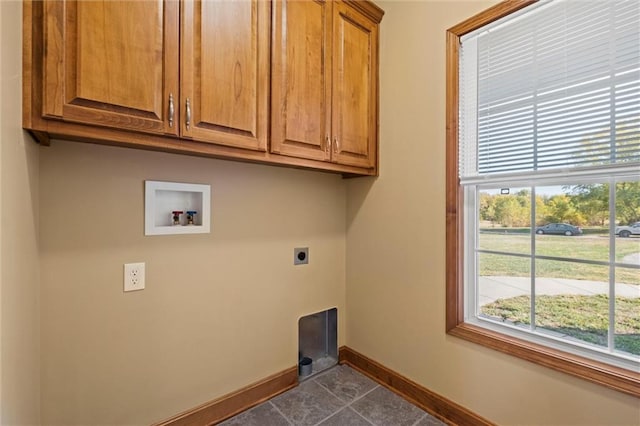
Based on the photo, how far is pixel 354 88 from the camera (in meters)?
1.82

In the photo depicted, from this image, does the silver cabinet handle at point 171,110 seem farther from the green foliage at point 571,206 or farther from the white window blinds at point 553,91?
the green foliage at point 571,206

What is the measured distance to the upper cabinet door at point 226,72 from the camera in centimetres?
119

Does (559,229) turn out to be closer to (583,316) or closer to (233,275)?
(583,316)

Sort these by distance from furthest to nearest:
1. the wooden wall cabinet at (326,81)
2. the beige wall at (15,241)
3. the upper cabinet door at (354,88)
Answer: the upper cabinet door at (354,88) < the wooden wall cabinet at (326,81) < the beige wall at (15,241)

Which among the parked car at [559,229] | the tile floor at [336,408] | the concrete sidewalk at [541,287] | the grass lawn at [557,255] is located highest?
the parked car at [559,229]

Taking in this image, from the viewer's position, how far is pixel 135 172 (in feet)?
4.52

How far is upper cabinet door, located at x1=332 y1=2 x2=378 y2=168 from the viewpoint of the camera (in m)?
1.72

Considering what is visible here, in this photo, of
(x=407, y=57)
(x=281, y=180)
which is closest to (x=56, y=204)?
(x=281, y=180)

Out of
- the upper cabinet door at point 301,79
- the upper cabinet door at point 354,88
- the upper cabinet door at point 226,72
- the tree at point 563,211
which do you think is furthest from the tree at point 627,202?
the upper cabinet door at point 226,72

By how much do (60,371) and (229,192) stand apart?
108cm

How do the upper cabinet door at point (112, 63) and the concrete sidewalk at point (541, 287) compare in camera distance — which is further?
the concrete sidewalk at point (541, 287)

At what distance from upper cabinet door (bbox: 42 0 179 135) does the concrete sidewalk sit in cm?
172

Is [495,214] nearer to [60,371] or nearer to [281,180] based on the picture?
[281,180]

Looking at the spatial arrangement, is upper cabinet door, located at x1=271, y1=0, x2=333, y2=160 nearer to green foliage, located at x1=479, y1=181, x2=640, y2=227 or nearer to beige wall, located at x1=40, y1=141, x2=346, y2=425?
beige wall, located at x1=40, y1=141, x2=346, y2=425
